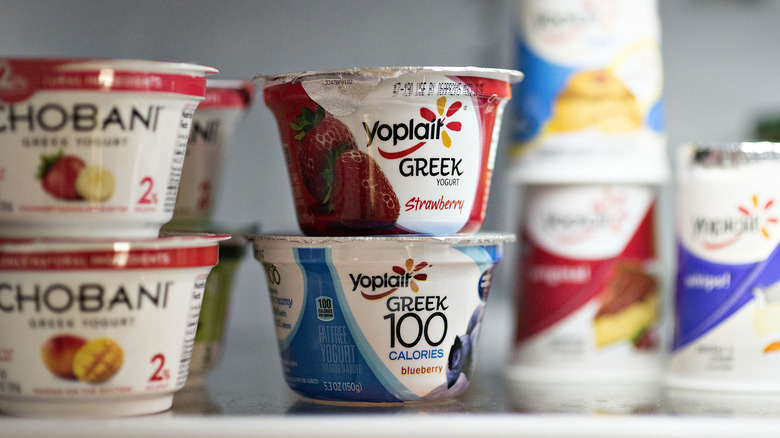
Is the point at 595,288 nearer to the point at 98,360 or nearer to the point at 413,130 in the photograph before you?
the point at 413,130

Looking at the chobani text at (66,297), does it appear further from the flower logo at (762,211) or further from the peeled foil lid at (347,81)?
the flower logo at (762,211)

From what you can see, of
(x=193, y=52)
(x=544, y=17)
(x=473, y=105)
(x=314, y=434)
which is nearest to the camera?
(x=314, y=434)

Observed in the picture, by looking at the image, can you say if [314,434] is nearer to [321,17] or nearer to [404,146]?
[404,146]

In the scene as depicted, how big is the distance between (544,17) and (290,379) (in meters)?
0.57

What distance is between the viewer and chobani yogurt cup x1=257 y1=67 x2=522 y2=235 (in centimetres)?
88

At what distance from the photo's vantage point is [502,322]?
142 centimetres

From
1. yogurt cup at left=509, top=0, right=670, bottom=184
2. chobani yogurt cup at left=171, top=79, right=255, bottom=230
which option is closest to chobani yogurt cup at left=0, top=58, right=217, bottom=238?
chobani yogurt cup at left=171, top=79, right=255, bottom=230

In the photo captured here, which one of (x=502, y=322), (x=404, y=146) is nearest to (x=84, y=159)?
(x=404, y=146)

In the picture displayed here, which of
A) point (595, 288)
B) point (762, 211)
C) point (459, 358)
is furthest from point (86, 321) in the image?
point (762, 211)

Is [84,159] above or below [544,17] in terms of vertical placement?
below

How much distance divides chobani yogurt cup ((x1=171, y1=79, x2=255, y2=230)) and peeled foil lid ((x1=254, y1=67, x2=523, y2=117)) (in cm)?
15

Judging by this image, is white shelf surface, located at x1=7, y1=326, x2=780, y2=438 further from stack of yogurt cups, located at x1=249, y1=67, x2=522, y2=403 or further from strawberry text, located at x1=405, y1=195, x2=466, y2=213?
strawberry text, located at x1=405, y1=195, x2=466, y2=213

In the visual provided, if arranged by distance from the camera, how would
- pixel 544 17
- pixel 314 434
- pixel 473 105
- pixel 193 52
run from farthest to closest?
pixel 193 52 < pixel 544 17 < pixel 473 105 < pixel 314 434

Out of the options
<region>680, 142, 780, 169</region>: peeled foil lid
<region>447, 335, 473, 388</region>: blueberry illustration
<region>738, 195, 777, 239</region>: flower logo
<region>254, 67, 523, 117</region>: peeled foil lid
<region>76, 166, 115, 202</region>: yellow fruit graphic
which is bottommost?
<region>447, 335, 473, 388</region>: blueberry illustration
